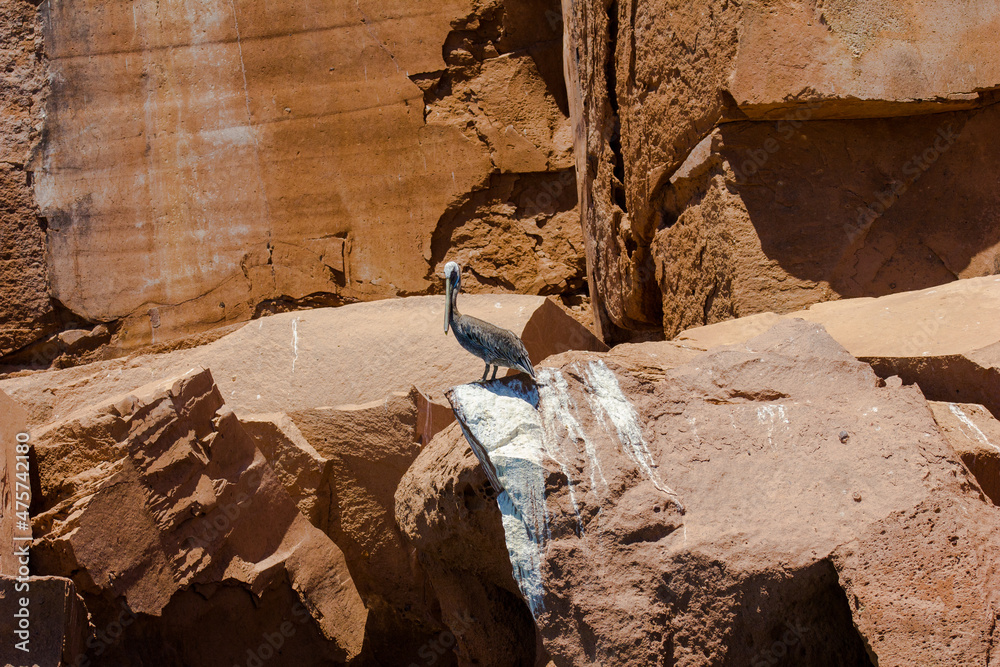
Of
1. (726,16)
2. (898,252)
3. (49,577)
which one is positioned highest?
(726,16)

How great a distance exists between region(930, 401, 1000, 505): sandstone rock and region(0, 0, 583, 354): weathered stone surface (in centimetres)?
316

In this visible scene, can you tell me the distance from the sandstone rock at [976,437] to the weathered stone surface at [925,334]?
4.4 inches

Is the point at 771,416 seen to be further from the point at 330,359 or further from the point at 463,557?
the point at 330,359

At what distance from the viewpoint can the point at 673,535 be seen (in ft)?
7.68

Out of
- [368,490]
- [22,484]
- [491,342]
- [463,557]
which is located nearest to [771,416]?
[491,342]

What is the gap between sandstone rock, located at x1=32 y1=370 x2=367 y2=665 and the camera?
10.6 ft

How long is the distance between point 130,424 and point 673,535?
6.96ft

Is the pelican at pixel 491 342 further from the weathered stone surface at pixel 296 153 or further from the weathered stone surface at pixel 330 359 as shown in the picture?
the weathered stone surface at pixel 296 153

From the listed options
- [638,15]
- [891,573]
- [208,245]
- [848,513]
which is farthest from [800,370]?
[208,245]

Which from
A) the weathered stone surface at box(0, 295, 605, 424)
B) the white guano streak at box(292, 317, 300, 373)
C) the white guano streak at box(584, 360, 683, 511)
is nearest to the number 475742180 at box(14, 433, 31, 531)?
the weathered stone surface at box(0, 295, 605, 424)

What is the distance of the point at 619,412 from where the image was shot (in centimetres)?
267

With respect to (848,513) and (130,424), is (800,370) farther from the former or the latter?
(130,424)

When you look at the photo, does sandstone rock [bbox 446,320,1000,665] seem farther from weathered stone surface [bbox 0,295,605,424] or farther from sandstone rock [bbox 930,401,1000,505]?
weathered stone surface [bbox 0,295,605,424]

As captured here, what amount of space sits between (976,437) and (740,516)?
2.77 feet
